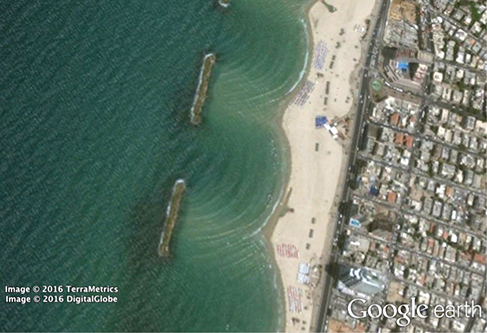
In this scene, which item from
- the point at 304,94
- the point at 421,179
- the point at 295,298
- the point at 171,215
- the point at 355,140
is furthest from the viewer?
the point at 304,94

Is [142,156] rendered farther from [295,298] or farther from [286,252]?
[295,298]

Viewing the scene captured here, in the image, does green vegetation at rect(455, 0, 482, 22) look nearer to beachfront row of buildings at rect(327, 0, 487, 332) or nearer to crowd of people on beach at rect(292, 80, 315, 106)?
beachfront row of buildings at rect(327, 0, 487, 332)

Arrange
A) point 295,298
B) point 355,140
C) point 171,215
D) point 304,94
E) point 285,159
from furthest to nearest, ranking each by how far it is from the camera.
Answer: point 304,94 → point 355,140 → point 285,159 → point 295,298 → point 171,215

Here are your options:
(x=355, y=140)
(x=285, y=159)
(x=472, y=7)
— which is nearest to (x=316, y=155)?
(x=285, y=159)

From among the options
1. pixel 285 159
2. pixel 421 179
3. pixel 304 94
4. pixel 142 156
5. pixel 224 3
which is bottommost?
pixel 142 156

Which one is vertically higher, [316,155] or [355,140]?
[355,140]

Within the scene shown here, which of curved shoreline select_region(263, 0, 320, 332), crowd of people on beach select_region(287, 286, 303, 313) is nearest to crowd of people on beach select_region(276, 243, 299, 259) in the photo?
curved shoreline select_region(263, 0, 320, 332)
